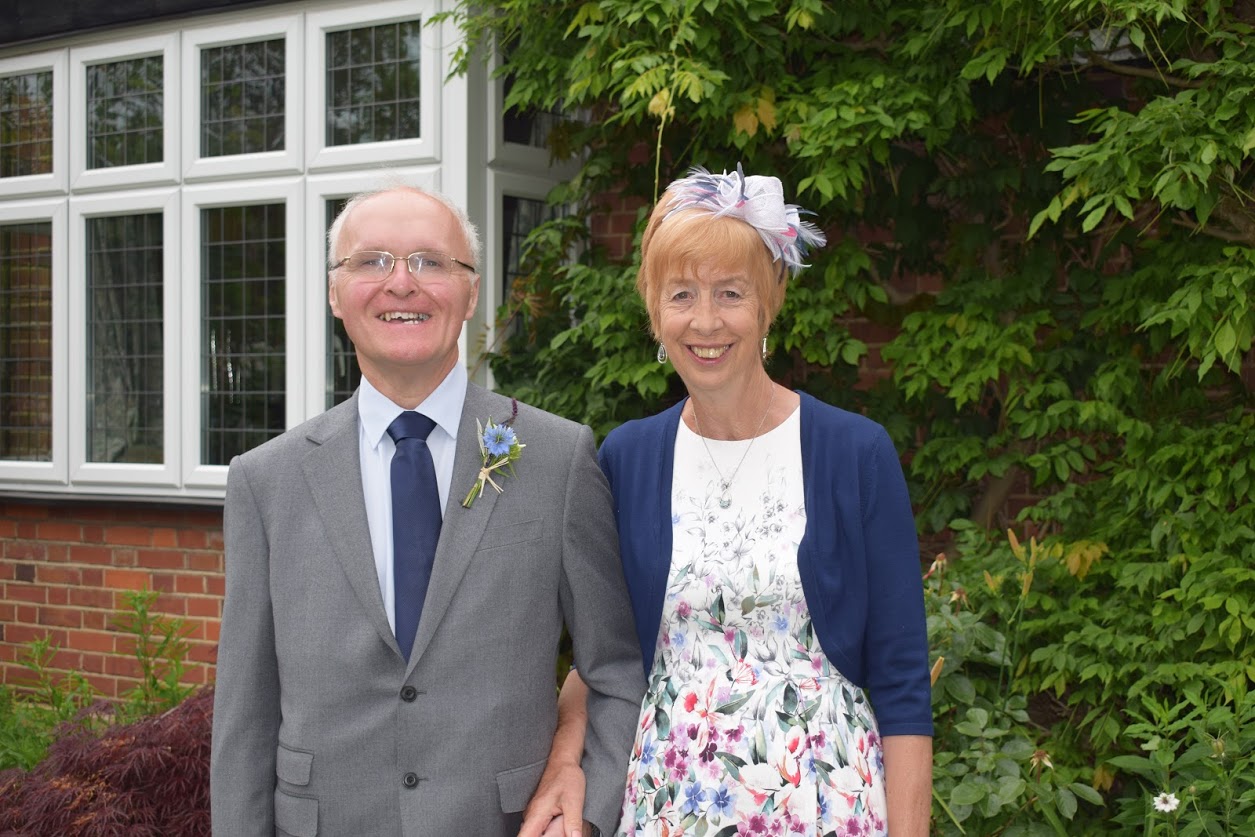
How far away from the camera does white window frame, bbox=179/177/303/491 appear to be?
560 centimetres

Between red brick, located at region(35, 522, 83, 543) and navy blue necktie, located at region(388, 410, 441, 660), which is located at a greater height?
navy blue necktie, located at region(388, 410, 441, 660)

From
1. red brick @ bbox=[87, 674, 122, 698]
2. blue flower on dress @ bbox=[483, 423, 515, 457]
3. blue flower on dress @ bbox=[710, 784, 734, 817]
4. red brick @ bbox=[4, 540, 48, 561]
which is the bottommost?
red brick @ bbox=[87, 674, 122, 698]

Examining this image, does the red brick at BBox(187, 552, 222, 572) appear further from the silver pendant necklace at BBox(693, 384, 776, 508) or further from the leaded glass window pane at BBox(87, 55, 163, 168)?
the silver pendant necklace at BBox(693, 384, 776, 508)

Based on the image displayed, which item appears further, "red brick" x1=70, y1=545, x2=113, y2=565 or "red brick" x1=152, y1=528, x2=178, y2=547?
"red brick" x1=70, y1=545, x2=113, y2=565

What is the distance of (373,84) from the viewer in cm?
545

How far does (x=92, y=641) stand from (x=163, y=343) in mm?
1492

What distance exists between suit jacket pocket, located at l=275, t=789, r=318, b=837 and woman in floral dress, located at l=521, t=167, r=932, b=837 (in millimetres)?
339

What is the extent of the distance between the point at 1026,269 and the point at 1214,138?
1.01 metres

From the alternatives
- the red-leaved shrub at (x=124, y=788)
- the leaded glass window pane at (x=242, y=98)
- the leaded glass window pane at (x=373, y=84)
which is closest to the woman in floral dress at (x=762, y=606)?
the red-leaved shrub at (x=124, y=788)

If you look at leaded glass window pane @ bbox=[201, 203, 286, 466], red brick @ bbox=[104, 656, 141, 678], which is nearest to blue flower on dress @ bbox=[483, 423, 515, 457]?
leaded glass window pane @ bbox=[201, 203, 286, 466]

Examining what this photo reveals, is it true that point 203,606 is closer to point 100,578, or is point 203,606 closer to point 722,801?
point 100,578

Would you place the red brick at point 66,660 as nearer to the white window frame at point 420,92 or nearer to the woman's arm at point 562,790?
the white window frame at point 420,92

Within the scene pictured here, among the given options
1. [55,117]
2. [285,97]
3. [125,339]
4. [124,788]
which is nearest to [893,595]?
[124,788]

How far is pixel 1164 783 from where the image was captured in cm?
316
